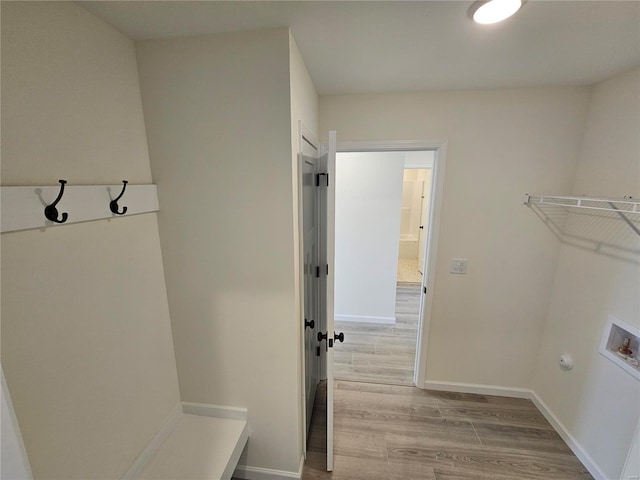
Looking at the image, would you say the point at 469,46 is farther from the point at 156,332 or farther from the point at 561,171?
the point at 156,332

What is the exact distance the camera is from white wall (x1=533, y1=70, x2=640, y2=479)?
1.42 m

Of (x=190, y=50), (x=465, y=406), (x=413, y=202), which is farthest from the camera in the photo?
(x=413, y=202)

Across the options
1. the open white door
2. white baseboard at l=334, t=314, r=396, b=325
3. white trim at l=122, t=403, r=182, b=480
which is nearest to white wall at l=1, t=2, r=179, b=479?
white trim at l=122, t=403, r=182, b=480

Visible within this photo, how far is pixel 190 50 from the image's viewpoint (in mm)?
1112

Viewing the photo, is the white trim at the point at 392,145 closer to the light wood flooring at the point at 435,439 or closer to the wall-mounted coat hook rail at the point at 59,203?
the wall-mounted coat hook rail at the point at 59,203

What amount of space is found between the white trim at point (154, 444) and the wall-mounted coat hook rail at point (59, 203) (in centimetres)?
110

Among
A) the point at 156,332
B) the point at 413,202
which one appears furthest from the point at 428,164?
the point at 156,332

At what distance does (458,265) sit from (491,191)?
0.60 m

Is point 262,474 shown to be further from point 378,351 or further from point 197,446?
point 378,351

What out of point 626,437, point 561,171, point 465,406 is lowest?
point 465,406

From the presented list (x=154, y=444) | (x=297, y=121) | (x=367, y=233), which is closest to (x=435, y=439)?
(x=154, y=444)

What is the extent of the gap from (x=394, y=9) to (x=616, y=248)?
1.79 m

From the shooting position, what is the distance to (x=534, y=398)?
212 centimetres

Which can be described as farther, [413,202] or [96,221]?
[413,202]
